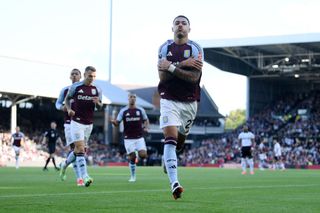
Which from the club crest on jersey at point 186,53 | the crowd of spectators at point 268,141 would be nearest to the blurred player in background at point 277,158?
the crowd of spectators at point 268,141

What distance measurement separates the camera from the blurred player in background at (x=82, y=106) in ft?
48.3

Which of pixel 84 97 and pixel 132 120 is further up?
pixel 84 97

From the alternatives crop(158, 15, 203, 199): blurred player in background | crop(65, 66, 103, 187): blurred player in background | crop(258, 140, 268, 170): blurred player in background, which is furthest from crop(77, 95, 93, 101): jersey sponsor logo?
crop(258, 140, 268, 170): blurred player in background

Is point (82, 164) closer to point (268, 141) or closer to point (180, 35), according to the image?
point (180, 35)

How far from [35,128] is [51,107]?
17.5 ft

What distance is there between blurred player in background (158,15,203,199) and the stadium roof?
43.5 metres

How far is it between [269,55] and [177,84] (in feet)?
166

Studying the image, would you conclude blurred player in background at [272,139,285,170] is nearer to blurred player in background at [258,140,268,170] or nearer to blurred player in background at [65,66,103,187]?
blurred player in background at [258,140,268,170]

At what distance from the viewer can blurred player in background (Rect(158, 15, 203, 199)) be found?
9898 millimetres


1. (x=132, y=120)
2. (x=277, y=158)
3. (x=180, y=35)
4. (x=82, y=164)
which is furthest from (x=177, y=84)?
(x=277, y=158)

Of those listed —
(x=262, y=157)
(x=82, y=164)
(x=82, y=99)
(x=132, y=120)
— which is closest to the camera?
(x=82, y=164)

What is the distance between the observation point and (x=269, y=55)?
59656 millimetres

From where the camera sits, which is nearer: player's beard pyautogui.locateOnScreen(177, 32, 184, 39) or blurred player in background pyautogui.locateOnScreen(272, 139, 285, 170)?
player's beard pyautogui.locateOnScreen(177, 32, 184, 39)

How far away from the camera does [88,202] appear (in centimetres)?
932
